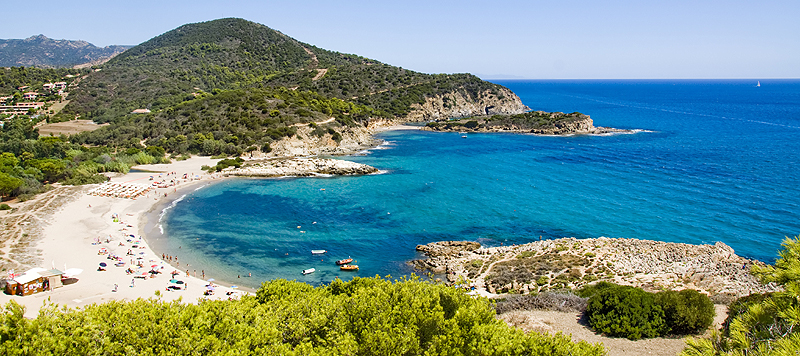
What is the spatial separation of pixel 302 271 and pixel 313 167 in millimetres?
32523

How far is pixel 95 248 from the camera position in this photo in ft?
106

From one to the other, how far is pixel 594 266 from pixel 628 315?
10.6 meters

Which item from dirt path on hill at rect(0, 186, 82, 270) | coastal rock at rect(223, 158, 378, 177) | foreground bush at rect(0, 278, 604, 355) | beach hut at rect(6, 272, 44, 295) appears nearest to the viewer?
foreground bush at rect(0, 278, 604, 355)

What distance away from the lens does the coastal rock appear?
5881 centimetres

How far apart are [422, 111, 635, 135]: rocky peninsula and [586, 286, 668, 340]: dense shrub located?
3372 inches

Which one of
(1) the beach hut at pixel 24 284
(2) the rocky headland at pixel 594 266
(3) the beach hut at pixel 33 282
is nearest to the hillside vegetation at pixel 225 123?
(3) the beach hut at pixel 33 282

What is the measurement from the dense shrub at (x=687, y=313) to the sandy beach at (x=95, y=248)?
19238 mm

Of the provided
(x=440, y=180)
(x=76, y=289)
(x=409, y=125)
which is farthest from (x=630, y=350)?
(x=409, y=125)

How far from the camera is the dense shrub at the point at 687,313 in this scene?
55.1 feet

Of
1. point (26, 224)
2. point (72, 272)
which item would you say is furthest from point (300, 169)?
point (72, 272)

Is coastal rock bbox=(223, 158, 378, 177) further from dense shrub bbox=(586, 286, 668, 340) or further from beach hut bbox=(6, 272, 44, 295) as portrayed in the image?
dense shrub bbox=(586, 286, 668, 340)

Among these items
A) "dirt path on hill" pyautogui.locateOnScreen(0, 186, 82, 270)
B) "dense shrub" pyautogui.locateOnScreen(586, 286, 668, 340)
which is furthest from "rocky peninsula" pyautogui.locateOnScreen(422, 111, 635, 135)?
"dense shrub" pyautogui.locateOnScreen(586, 286, 668, 340)

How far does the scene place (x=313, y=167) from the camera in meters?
61.3

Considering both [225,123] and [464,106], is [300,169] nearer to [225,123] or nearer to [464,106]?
[225,123]
